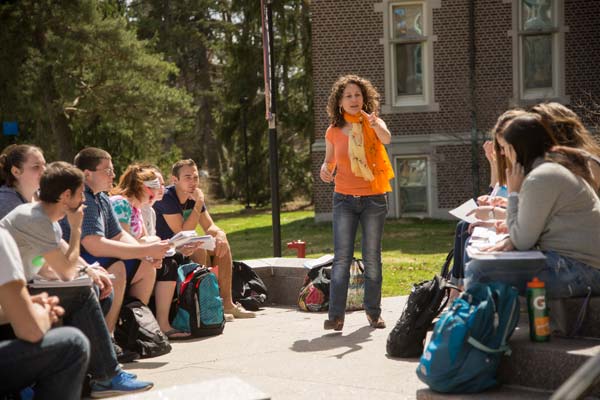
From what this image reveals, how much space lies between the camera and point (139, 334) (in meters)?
6.73

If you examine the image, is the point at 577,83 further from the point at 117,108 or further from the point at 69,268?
the point at 69,268

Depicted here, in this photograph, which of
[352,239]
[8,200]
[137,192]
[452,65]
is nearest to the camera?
[8,200]

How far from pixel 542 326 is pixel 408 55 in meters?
18.0

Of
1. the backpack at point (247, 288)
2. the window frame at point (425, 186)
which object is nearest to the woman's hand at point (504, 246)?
the backpack at point (247, 288)

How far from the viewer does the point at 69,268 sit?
520 centimetres

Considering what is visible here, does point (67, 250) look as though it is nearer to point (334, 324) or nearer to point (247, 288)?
point (334, 324)

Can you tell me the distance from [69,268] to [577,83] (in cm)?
1874

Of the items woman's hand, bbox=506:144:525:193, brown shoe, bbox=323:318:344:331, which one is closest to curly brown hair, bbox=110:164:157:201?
brown shoe, bbox=323:318:344:331

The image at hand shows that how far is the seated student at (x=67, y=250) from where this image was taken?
489cm

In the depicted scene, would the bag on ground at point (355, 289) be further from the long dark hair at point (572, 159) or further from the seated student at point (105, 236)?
the long dark hair at point (572, 159)

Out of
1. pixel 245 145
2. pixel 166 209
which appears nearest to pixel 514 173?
pixel 166 209

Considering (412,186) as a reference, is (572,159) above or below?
above

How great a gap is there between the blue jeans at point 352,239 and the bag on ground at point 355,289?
3.51 ft

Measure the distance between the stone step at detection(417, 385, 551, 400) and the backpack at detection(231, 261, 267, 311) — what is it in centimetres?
417
